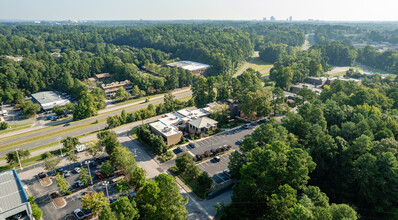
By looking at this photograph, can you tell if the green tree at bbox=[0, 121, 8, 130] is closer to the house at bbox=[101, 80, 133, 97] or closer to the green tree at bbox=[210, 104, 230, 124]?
the house at bbox=[101, 80, 133, 97]

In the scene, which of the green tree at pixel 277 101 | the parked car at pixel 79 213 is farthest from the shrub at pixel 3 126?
the green tree at pixel 277 101

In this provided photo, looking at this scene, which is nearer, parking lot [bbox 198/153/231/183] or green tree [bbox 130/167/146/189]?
green tree [bbox 130/167/146/189]

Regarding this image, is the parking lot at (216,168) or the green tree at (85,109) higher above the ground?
the green tree at (85,109)

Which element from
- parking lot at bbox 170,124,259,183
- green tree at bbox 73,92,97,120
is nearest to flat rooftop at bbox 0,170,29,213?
parking lot at bbox 170,124,259,183

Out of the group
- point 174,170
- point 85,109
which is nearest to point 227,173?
point 174,170

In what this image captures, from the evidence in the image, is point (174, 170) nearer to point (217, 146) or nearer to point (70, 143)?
Result: point (217, 146)

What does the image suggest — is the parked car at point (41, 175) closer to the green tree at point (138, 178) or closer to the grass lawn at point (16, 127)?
the green tree at point (138, 178)

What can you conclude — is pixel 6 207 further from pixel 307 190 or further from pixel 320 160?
pixel 320 160
